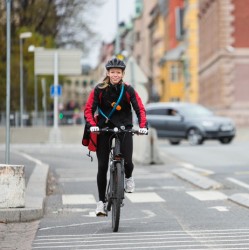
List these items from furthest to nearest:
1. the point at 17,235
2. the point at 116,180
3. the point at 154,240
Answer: the point at 116,180 < the point at 17,235 < the point at 154,240

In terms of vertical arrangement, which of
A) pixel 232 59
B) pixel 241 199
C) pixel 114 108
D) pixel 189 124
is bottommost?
pixel 241 199

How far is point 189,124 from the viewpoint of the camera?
39.0 m

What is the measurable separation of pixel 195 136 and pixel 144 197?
24.0 metres

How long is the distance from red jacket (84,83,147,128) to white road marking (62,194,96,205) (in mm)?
3642

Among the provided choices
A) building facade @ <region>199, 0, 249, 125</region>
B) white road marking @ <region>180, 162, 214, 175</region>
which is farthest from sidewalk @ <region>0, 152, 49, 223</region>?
building facade @ <region>199, 0, 249, 125</region>

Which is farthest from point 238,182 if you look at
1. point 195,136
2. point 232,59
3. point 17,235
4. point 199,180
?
point 232,59

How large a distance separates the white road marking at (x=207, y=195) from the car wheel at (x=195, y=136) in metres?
22.9

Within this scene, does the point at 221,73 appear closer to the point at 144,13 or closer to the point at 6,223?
the point at 6,223

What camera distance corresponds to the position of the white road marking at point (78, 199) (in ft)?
47.1

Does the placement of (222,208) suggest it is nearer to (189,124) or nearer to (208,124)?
(208,124)

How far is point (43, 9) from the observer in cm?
5959

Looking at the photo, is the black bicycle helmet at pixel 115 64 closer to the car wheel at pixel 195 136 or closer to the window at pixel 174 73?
the car wheel at pixel 195 136

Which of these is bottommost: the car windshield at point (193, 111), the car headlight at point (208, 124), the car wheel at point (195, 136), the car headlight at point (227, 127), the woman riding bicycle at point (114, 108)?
the car wheel at point (195, 136)

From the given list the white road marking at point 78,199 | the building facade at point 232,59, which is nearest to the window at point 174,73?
the building facade at point 232,59
